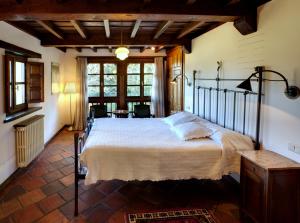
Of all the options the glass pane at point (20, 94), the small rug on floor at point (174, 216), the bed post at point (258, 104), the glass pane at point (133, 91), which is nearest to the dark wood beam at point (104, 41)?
the glass pane at point (20, 94)

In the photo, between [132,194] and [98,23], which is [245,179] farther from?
[98,23]

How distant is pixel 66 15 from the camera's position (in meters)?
2.97

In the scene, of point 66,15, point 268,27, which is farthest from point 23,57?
point 268,27

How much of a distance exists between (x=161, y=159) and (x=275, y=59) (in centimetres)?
163

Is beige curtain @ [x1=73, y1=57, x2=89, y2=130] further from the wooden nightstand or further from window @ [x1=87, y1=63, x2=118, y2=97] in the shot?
the wooden nightstand

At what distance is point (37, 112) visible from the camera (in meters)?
5.20

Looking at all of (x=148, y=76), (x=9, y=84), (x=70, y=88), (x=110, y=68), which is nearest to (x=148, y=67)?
(x=148, y=76)

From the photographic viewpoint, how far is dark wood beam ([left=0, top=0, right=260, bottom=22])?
9.41 feet

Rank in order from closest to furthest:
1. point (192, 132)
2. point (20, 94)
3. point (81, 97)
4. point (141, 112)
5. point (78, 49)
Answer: point (192, 132) → point (20, 94) → point (141, 112) → point (78, 49) → point (81, 97)

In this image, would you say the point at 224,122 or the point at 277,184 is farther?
the point at 224,122

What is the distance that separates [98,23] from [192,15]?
6.11 ft

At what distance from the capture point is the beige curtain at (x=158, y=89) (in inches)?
307

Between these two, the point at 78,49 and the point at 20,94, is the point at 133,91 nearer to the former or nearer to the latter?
the point at 78,49

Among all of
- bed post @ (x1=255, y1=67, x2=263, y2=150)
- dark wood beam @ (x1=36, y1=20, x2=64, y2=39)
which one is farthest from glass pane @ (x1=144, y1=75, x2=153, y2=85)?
bed post @ (x1=255, y1=67, x2=263, y2=150)
